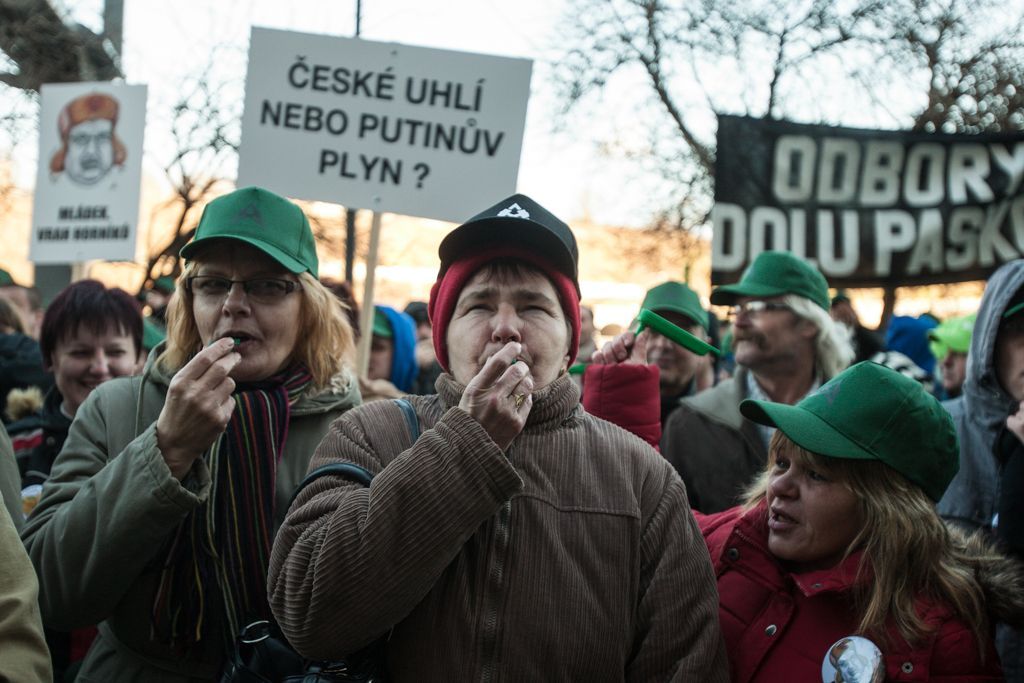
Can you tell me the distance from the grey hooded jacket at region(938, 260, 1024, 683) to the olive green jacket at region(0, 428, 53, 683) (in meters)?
2.30

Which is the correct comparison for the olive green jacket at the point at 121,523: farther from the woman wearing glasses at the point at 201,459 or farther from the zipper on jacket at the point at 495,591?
the zipper on jacket at the point at 495,591

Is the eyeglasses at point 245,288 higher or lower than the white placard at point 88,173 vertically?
lower

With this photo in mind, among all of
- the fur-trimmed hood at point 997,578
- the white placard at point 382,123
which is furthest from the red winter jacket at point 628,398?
the white placard at point 382,123

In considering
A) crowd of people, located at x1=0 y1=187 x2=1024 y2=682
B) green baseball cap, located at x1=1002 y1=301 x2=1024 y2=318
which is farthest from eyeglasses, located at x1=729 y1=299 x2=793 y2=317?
green baseball cap, located at x1=1002 y1=301 x2=1024 y2=318

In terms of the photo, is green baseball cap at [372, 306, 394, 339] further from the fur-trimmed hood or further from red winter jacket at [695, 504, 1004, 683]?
the fur-trimmed hood

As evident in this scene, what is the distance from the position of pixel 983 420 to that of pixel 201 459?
2.15 metres

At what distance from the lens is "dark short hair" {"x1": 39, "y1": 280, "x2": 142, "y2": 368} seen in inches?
135

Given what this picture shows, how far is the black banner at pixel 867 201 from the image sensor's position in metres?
5.09

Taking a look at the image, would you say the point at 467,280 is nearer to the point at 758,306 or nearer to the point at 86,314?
the point at 86,314

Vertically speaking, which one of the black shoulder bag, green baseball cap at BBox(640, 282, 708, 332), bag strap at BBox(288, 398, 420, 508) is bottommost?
the black shoulder bag

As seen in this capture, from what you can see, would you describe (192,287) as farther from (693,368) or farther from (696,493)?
(693,368)

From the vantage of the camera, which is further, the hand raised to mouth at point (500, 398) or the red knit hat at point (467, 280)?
the red knit hat at point (467, 280)

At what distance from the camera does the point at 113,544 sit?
2.03 metres

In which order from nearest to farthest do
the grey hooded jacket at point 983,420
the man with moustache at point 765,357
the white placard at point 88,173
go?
the grey hooded jacket at point 983,420, the man with moustache at point 765,357, the white placard at point 88,173
